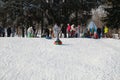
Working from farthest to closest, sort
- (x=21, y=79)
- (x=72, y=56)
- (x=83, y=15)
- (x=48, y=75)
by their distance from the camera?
(x=83, y=15) < (x=72, y=56) < (x=48, y=75) < (x=21, y=79)

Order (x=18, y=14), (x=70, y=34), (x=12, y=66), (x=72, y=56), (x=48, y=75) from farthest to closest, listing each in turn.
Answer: (x=18, y=14), (x=70, y=34), (x=72, y=56), (x=12, y=66), (x=48, y=75)

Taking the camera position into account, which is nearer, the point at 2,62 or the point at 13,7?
the point at 2,62

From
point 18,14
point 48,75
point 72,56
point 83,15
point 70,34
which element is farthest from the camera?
point 83,15

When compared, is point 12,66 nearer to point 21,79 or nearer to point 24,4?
point 21,79

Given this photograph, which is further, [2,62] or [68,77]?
[2,62]

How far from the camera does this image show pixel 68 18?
53.3 meters

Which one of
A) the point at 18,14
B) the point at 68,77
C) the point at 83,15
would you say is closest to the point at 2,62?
the point at 68,77

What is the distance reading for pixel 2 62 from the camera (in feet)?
52.9

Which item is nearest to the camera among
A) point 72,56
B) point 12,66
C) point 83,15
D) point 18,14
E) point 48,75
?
point 48,75

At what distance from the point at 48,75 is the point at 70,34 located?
21490mm

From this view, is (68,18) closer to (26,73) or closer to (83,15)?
(83,15)

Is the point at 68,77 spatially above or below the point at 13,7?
below

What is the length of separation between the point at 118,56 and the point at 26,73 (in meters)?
6.65

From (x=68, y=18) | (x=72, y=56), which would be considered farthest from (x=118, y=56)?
(x=68, y=18)
